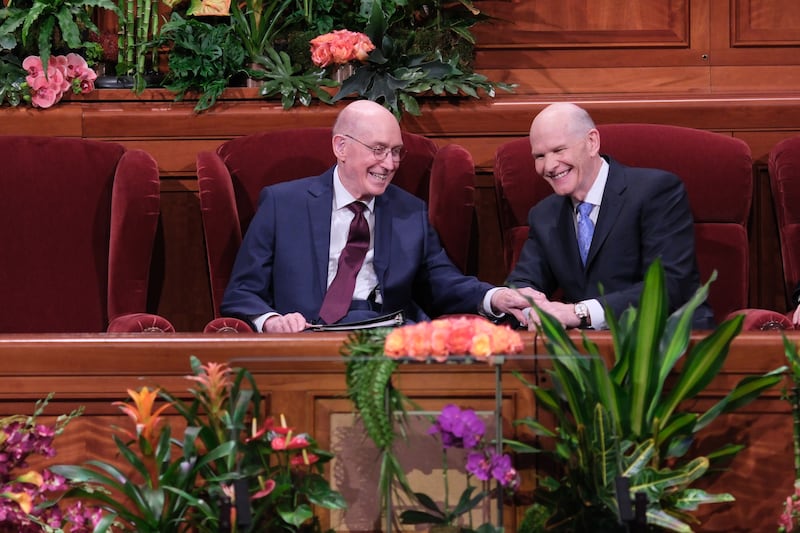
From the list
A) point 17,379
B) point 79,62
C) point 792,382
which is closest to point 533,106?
point 79,62

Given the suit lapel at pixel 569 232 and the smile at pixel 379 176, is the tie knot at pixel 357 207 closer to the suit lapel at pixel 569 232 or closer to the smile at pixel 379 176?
the smile at pixel 379 176

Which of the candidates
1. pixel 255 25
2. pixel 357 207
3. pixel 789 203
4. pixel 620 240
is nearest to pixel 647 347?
pixel 620 240

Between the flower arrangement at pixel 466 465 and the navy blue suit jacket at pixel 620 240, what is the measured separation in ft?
4.03

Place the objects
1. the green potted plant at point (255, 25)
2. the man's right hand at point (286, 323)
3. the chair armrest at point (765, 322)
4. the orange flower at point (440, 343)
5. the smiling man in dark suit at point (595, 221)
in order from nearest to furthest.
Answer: the orange flower at point (440, 343) → the chair armrest at point (765, 322) → the man's right hand at point (286, 323) → the smiling man in dark suit at point (595, 221) → the green potted plant at point (255, 25)

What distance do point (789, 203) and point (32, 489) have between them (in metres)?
2.18

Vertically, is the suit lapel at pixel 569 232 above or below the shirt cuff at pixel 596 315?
above

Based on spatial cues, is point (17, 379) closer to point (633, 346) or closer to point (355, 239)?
point (633, 346)

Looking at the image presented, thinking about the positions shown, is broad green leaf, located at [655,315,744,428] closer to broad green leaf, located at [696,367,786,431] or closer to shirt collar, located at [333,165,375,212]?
broad green leaf, located at [696,367,786,431]

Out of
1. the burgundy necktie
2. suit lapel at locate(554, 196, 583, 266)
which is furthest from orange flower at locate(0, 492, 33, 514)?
suit lapel at locate(554, 196, 583, 266)

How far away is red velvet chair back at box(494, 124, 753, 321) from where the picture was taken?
329 centimetres

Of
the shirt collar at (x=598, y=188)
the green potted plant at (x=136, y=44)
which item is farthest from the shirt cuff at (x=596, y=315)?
the green potted plant at (x=136, y=44)

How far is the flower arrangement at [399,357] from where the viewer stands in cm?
182

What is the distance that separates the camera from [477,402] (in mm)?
1874

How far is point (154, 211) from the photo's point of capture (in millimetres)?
3293
